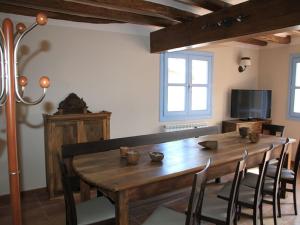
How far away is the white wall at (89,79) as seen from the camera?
3.57 metres

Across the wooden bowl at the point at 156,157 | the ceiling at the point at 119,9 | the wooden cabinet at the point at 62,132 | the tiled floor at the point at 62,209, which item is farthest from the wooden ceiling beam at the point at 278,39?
the wooden bowl at the point at 156,157

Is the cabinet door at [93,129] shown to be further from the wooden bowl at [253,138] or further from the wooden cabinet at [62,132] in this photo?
the wooden bowl at [253,138]

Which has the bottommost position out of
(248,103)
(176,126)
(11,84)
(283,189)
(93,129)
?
(283,189)

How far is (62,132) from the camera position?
3.48 meters

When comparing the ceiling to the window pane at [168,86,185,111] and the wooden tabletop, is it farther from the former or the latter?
the wooden tabletop

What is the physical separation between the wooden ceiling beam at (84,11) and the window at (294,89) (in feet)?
9.42

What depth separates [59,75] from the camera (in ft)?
12.3

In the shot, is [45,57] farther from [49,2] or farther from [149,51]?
[149,51]

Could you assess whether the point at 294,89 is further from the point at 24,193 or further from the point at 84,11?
the point at 24,193

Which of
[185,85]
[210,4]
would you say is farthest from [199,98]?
[210,4]

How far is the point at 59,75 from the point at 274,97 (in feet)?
14.5

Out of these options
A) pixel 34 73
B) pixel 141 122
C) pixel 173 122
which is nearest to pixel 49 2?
pixel 34 73

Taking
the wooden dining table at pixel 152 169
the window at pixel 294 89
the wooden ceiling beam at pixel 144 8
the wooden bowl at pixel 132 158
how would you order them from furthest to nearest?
the window at pixel 294 89, the wooden ceiling beam at pixel 144 8, the wooden bowl at pixel 132 158, the wooden dining table at pixel 152 169

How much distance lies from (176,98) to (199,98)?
586 millimetres
